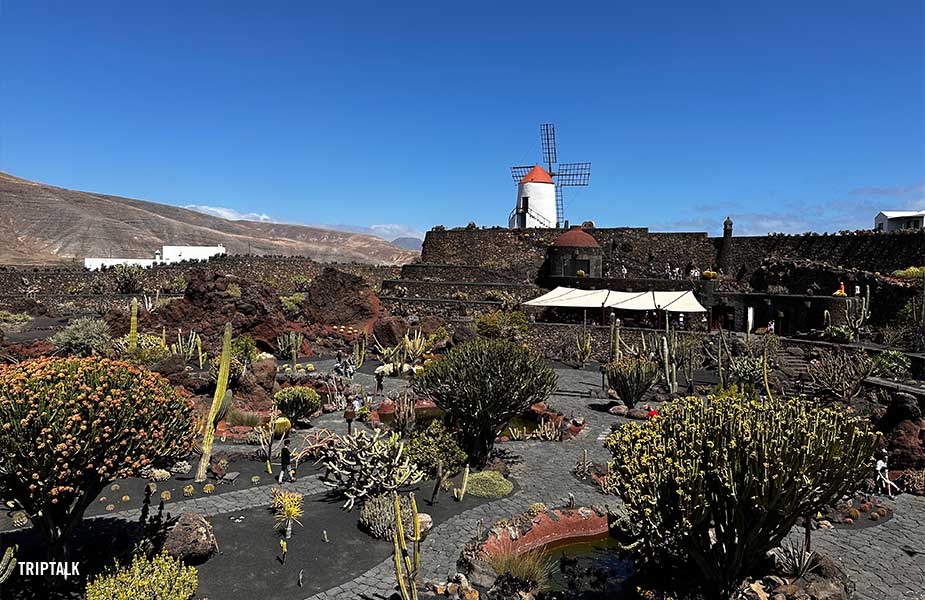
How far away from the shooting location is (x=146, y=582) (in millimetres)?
5930

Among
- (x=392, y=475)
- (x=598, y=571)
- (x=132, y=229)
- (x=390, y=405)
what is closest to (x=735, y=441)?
(x=598, y=571)

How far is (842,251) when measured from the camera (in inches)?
1085

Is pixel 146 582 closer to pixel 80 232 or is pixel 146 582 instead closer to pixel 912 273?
pixel 912 273

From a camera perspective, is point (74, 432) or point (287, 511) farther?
point (287, 511)

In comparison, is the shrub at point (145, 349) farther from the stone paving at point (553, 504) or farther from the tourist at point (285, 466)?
Result: the stone paving at point (553, 504)

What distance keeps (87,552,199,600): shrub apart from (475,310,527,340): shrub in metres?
18.5

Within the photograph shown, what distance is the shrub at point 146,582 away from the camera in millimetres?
5848

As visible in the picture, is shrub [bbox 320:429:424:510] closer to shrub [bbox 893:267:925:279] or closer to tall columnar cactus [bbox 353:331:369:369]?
tall columnar cactus [bbox 353:331:369:369]

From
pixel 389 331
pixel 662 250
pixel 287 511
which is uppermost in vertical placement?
pixel 662 250

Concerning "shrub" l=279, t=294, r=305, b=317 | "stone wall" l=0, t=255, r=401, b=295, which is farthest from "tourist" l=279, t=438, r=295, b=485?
"stone wall" l=0, t=255, r=401, b=295

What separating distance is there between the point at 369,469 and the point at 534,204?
3539cm

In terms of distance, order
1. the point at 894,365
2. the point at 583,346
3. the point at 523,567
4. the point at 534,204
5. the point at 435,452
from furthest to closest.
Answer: the point at 534,204, the point at 583,346, the point at 894,365, the point at 435,452, the point at 523,567

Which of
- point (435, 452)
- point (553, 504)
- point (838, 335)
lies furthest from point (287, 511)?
point (838, 335)

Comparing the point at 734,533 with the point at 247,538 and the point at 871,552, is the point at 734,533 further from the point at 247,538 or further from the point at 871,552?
the point at 247,538
